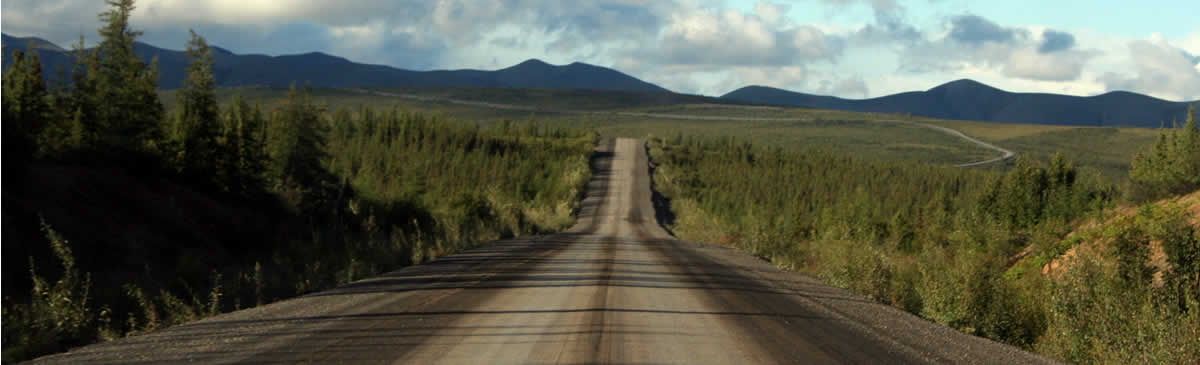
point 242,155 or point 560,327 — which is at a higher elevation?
point 560,327

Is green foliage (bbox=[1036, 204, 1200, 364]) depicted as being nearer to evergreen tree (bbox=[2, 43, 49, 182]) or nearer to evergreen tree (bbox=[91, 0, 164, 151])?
evergreen tree (bbox=[2, 43, 49, 182])

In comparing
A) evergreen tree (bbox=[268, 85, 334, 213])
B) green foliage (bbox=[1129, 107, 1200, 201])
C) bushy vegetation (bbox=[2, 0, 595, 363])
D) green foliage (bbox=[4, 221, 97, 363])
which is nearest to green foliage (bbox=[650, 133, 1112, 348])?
green foliage (bbox=[1129, 107, 1200, 201])

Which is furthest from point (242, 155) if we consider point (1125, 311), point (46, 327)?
point (1125, 311)

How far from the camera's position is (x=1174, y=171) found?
98.4 ft

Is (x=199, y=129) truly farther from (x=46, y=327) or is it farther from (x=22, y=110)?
(x=46, y=327)

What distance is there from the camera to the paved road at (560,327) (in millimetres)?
7980

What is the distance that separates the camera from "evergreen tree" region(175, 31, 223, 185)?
3762cm

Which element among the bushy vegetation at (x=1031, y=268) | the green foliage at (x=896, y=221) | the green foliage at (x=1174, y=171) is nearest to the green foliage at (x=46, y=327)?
the bushy vegetation at (x=1031, y=268)

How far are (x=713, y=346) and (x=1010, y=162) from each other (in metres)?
173

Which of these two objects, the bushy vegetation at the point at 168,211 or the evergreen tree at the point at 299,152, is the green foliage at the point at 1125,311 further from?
the evergreen tree at the point at 299,152

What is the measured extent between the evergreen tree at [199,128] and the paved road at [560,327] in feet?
83.8

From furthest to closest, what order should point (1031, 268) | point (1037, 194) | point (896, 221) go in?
point (896, 221) → point (1037, 194) → point (1031, 268)

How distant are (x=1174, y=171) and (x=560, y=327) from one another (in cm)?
2957

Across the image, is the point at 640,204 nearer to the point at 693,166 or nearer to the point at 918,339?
the point at 693,166
